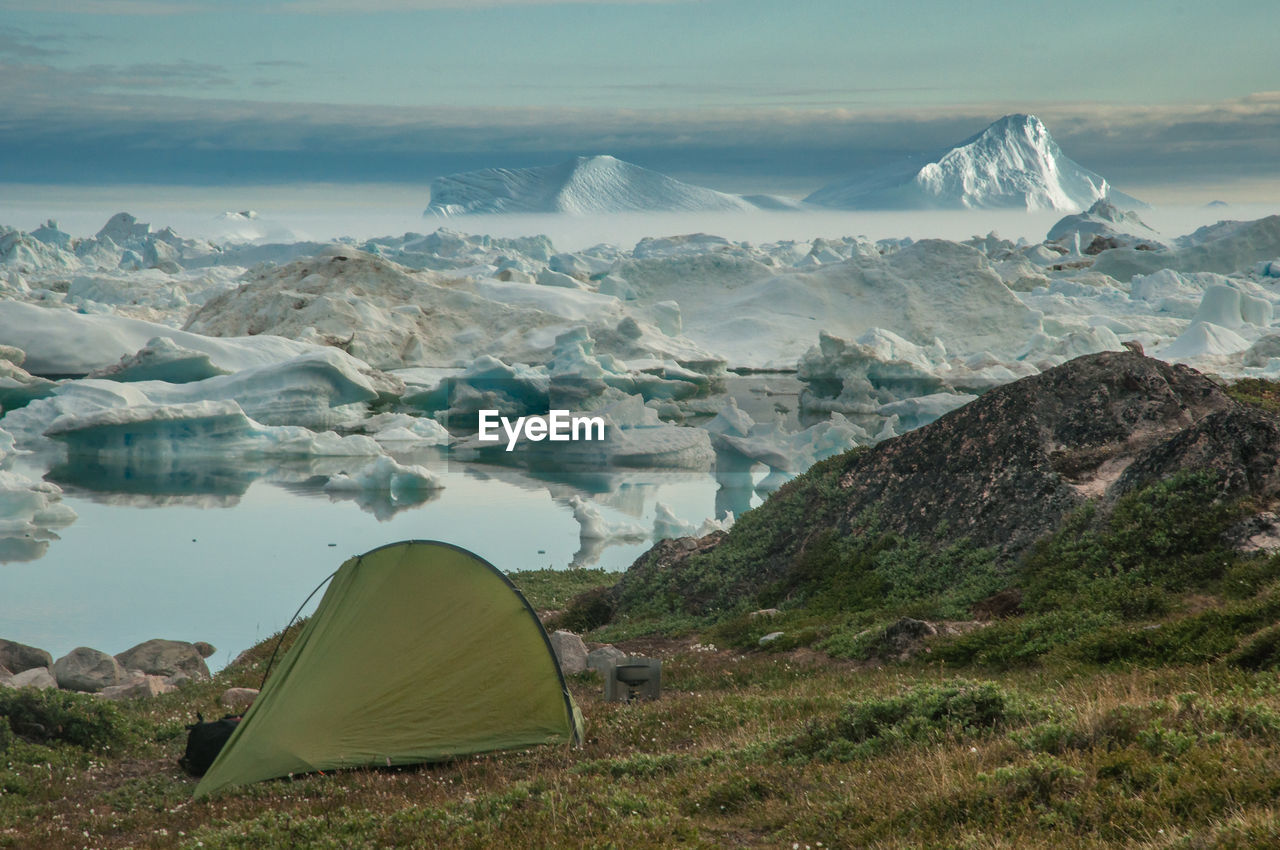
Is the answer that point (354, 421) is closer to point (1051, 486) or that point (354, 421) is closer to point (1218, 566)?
point (1051, 486)

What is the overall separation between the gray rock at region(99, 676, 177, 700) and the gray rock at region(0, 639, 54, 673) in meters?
2.02

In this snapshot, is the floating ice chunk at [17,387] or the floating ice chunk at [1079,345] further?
the floating ice chunk at [1079,345]

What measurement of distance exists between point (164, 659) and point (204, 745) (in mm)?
8107

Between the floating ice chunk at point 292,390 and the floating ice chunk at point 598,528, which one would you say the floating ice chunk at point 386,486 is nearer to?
the floating ice chunk at point 598,528

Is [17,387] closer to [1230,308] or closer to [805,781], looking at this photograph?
[805,781]

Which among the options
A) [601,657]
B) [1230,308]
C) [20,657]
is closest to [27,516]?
[20,657]

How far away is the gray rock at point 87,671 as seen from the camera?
45.1ft

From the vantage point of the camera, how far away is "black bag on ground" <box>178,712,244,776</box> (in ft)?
29.0

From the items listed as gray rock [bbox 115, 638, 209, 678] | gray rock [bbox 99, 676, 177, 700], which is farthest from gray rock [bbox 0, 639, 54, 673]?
gray rock [bbox 99, 676, 177, 700]

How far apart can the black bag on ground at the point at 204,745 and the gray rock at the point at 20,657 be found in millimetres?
7329

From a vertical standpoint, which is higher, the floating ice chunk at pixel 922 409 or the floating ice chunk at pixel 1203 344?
the floating ice chunk at pixel 1203 344

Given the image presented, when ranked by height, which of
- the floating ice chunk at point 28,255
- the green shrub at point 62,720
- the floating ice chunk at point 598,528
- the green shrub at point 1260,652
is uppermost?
the floating ice chunk at point 28,255

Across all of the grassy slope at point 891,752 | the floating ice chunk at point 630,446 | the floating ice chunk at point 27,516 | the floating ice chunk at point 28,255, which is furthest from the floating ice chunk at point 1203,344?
the floating ice chunk at point 28,255

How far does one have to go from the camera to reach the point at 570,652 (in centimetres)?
1249
